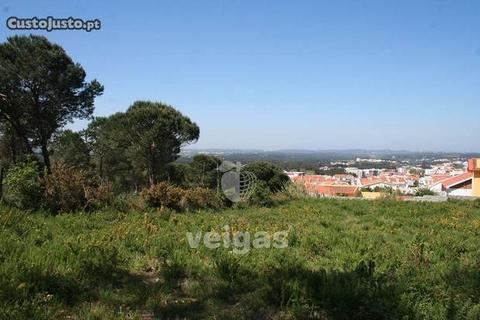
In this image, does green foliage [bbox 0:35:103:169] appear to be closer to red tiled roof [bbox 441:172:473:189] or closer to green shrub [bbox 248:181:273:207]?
green shrub [bbox 248:181:273:207]

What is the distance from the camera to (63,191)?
7.78 m

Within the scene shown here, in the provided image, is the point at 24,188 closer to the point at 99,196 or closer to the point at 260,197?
the point at 99,196

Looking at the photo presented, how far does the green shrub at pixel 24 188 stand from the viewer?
24.4ft

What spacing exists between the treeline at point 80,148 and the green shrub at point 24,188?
2 cm

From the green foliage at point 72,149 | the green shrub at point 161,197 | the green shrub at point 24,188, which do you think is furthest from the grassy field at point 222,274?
the green foliage at point 72,149

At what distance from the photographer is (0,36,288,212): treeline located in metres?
7.93

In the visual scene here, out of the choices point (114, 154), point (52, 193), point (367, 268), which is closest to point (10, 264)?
point (367, 268)

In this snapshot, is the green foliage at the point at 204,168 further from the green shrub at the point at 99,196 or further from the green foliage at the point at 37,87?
the green shrub at the point at 99,196

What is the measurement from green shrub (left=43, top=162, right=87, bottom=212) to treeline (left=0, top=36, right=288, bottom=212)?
0.06 feet

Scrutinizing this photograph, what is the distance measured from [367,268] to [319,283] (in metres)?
0.71

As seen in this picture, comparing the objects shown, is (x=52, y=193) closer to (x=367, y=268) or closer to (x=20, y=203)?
(x=20, y=203)

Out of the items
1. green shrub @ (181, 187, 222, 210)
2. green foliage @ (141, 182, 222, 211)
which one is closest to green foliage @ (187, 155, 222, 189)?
green shrub @ (181, 187, 222, 210)

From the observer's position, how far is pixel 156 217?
25.8ft

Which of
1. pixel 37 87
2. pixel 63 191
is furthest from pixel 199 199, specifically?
pixel 37 87
